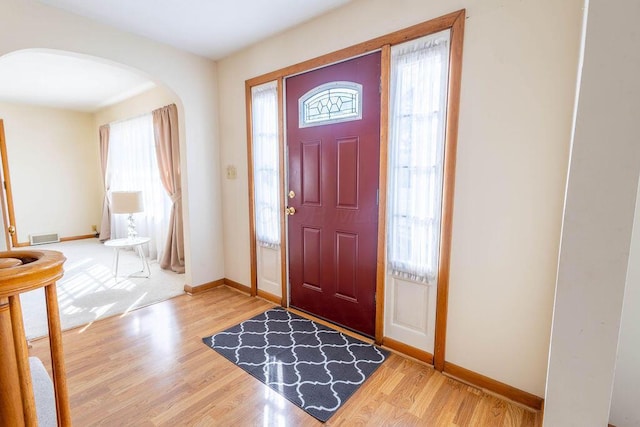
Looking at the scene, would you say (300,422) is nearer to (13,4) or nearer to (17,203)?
(13,4)

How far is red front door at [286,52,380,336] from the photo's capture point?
7.32 feet

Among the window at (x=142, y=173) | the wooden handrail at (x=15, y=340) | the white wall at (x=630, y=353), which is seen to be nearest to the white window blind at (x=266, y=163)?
the window at (x=142, y=173)

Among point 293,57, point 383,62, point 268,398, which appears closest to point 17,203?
point 293,57

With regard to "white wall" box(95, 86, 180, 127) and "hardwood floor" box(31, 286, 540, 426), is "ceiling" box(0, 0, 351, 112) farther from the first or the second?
"hardwood floor" box(31, 286, 540, 426)

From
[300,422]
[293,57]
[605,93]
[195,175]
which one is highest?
[293,57]

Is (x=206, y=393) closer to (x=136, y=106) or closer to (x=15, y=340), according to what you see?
(x=15, y=340)

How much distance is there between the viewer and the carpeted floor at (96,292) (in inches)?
107

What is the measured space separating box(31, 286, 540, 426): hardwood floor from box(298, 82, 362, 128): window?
1.88 metres

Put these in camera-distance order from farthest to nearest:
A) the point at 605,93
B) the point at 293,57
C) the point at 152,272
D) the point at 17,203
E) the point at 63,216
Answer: the point at 63,216 → the point at 17,203 → the point at 152,272 → the point at 293,57 → the point at 605,93

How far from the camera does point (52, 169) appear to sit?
5.62m

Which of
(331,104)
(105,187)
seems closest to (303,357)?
(331,104)

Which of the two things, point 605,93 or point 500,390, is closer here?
point 605,93

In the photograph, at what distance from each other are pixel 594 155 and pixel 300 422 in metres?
1.76

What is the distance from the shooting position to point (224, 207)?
349cm
